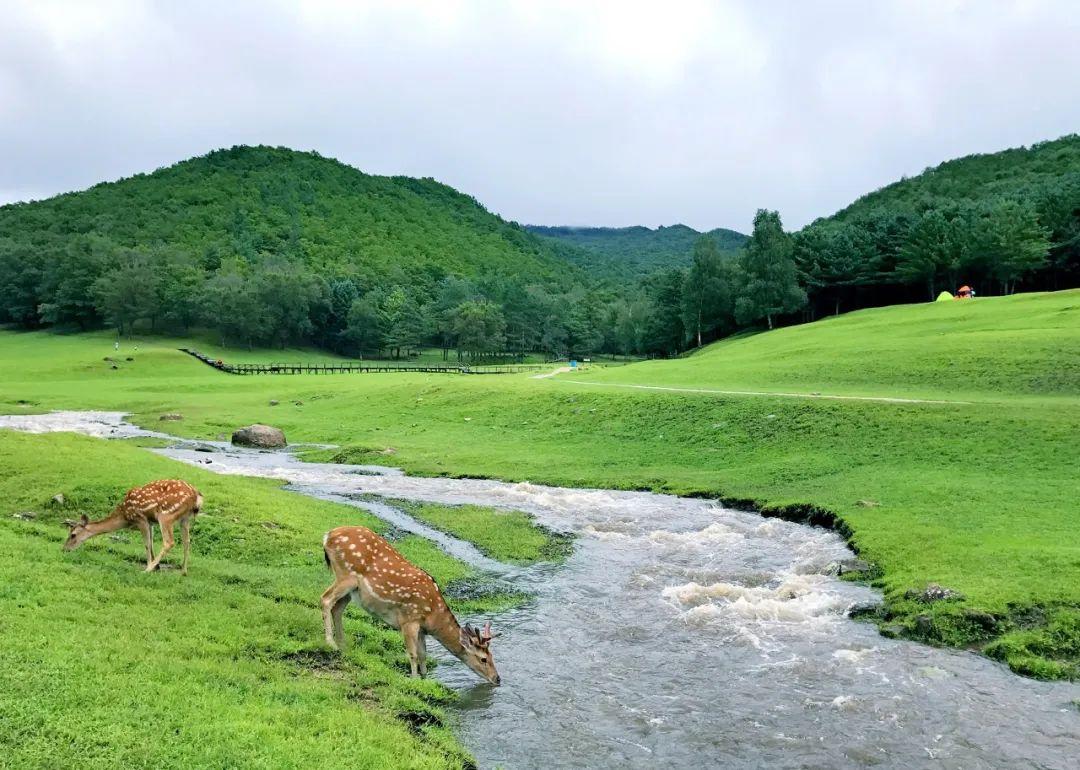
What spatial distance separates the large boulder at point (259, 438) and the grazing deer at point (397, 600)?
113 feet

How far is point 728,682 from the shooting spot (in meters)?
13.5

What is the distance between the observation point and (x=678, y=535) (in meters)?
24.2

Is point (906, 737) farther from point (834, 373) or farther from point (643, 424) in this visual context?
point (834, 373)

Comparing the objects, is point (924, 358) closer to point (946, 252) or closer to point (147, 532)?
point (147, 532)

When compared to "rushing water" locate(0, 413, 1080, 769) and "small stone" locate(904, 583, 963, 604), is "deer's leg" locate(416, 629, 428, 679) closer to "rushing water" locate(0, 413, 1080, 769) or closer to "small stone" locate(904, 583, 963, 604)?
"rushing water" locate(0, 413, 1080, 769)

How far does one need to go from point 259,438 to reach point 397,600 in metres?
36.0

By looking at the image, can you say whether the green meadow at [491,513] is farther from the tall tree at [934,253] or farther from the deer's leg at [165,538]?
the tall tree at [934,253]

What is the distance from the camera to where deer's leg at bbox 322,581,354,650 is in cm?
1323

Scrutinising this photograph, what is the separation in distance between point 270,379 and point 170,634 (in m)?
78.6

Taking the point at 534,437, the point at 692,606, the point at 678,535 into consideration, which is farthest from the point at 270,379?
the point at 692,606

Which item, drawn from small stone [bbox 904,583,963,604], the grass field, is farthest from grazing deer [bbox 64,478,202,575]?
small stone [bbox 904,583,963,604]

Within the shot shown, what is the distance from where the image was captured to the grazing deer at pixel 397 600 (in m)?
13.1

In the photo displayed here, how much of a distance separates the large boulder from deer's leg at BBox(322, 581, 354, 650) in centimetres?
3417

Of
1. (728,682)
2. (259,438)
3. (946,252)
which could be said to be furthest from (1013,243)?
(728,682)
